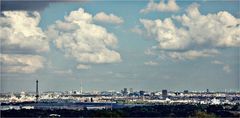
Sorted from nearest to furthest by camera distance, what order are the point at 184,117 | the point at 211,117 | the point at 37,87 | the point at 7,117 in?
the point at 211,117 < the point at 7,117 < the point at 184,117 < the point at 37,87

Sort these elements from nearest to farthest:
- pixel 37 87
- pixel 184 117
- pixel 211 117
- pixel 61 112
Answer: pixel 211 117 → pixel 184 117 → pixel 61 112 → pixel 37 87

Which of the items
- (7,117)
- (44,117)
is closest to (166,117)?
(44,117)

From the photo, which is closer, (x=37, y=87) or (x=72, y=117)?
(x=72, y=117)

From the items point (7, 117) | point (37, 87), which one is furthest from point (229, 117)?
point (37, 87)

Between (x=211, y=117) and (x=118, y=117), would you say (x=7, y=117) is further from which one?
(x=211, y=117)

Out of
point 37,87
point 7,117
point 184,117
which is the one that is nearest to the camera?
point 7,117

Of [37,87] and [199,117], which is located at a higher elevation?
[37,87]

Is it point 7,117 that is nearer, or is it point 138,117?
point 7,117

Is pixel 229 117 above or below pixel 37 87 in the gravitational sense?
below

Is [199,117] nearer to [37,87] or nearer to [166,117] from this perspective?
[166,117]
